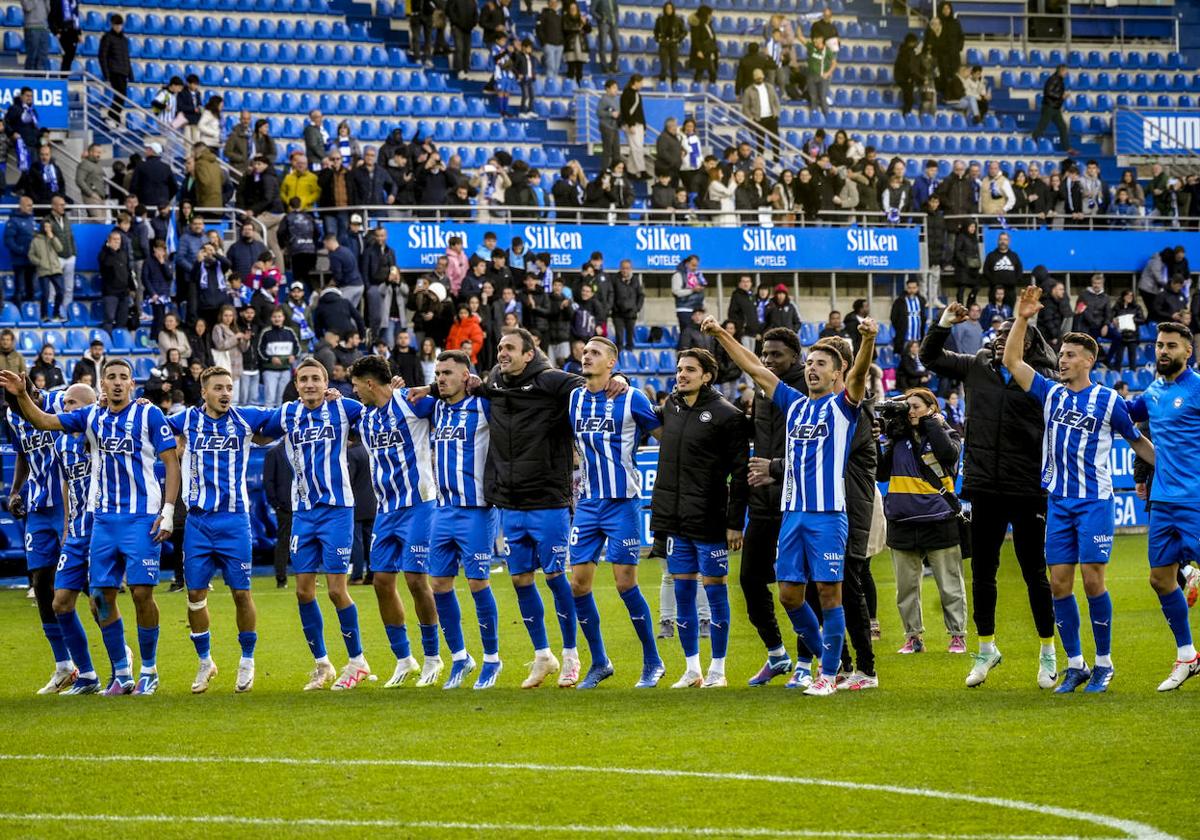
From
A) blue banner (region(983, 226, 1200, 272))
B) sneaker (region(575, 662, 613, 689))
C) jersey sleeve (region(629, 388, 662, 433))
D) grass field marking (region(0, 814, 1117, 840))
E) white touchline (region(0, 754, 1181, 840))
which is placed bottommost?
sneaker (region(575, 662, 613, 689))

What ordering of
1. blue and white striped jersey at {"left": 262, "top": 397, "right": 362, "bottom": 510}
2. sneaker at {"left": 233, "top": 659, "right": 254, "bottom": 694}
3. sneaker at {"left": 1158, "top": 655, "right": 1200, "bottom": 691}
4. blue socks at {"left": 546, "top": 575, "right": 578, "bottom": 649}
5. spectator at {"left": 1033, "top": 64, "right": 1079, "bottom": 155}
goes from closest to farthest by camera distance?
sneaker at {"left": 1158, "top": 655, "right": 1200, "bottom": 691} → blue socks at {"left": 546, "top": 575, "right": 578, "bottom": 649} → sneaker at {"left": 233, "top": 659, "right": 254, "bottom": 694} → blue and white striped jersey at {"left": 262, "top": 397, "right": 362, "bottom": 510} → spectator at {"left": 1033, "top": 64, "right": 1079, "bottom": 155}

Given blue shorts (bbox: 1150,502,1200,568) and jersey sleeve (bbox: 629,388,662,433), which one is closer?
blue shorts (bbox: 1150,502,1200,568)

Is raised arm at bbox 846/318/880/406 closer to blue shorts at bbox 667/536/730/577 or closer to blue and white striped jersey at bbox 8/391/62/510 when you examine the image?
blue shorts at bbox 667/536/730/577

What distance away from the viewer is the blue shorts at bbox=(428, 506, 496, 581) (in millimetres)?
11680

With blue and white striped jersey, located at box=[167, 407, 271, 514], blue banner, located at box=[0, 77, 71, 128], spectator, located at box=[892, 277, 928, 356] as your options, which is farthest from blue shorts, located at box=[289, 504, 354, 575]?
spectator, located at box=[892, 277, 928, 356]

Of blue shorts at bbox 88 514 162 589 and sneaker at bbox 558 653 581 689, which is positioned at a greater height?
blue shorts at bbox 88 514 162 589

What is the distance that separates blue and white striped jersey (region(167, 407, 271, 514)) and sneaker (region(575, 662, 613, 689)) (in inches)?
101

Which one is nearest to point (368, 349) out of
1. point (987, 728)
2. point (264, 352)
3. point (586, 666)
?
point (264, 352)

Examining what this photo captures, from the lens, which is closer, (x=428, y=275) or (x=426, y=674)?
(x=426, y=674)

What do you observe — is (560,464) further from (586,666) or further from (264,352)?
(264,352)

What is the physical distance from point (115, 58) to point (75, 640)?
1731 cm

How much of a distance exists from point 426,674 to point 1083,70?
31.1 meters

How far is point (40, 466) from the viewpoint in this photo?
12.4 metres

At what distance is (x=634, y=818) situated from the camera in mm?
7168
